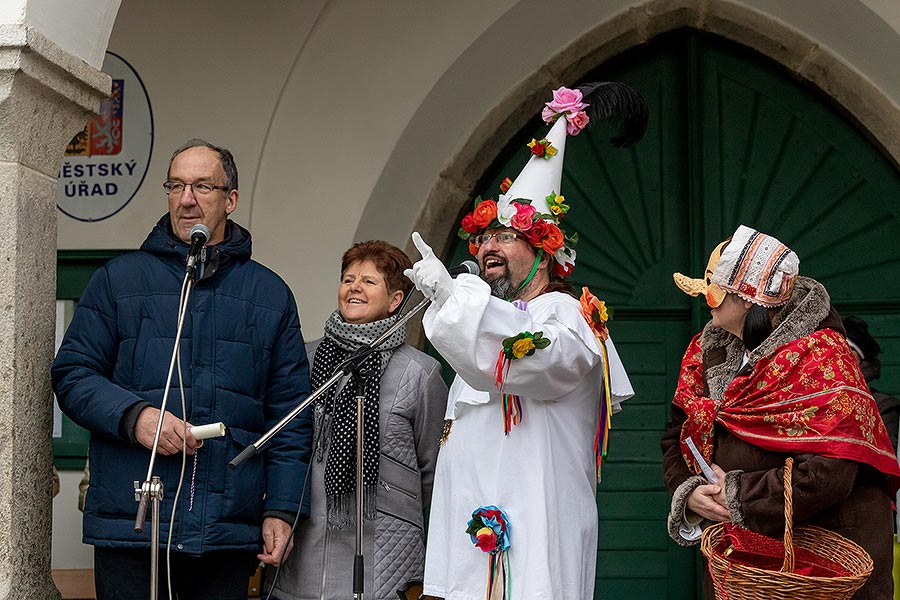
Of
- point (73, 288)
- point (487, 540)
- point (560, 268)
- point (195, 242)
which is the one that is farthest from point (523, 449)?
point (73, 288)

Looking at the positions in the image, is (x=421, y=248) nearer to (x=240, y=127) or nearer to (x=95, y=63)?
(x=95, y=63)

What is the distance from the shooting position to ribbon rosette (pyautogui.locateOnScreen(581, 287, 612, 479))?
11.8 feet

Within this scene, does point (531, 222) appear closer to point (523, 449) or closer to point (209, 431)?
point (523, 449)

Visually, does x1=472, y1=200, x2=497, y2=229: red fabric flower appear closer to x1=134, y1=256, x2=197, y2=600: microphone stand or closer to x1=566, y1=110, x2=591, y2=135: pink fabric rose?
x1=566, y1=110, x2=591, y2=135: pink fabric rose

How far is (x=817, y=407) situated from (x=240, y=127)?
11.1ft

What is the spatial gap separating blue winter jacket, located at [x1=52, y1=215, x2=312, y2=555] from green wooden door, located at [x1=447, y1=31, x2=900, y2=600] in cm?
242

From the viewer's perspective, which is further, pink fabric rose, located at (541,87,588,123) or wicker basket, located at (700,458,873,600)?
pink fabric rose, located at (541,87,588,123)

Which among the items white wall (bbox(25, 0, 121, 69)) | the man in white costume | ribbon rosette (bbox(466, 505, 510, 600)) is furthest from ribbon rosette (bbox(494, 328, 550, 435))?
white wall (bbox(25, 0, 121, 69))

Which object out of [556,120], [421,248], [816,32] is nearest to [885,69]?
[816,32]

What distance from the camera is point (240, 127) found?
230 inches

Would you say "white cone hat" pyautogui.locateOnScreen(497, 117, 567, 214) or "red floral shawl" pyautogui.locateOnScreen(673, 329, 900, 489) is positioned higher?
"white cone hat" pyautogui.locateOnScreen(497, 117, 567, 214)

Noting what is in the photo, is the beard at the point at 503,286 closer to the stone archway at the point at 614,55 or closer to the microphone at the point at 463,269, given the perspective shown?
the microphone at the point at 463,269

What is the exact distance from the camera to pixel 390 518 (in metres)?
3.90

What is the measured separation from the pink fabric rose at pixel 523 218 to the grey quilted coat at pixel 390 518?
2.03ft
